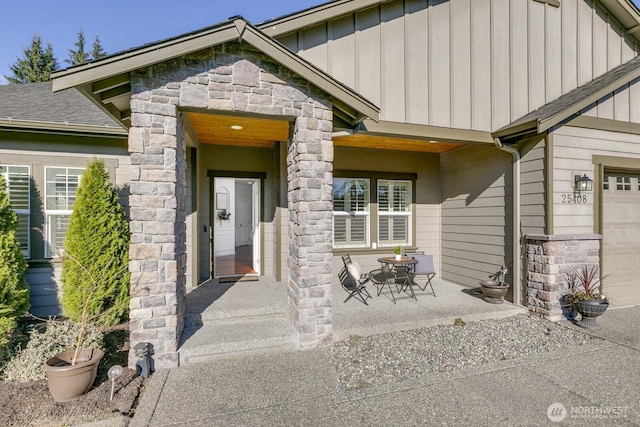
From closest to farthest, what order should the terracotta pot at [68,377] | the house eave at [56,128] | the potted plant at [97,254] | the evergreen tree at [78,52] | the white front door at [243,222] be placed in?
the terracotta pot at [68,377] < the potted plant at [97,254] < the house eave at [56,128] < the white front door at [243,222] < the evergreen tree at [78,52]

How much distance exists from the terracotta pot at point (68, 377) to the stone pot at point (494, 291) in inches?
216

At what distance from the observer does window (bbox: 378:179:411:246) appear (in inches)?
277

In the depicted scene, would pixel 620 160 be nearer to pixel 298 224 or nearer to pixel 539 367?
pixel 539 367

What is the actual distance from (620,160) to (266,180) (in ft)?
20.6

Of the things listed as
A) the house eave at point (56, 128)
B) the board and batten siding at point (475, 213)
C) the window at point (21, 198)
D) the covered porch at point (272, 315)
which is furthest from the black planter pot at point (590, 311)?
the window at point (21, 198)

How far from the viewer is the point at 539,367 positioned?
11.6 ft

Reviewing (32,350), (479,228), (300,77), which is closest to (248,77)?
(300,77)

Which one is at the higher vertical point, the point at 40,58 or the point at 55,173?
the point at 40,58

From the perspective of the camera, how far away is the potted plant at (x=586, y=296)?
4586 mm

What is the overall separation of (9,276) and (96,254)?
924 millimetres

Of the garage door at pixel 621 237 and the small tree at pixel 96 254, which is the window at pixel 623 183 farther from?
the small tree at pixel 96 254

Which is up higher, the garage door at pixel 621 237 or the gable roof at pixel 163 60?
the gable roof at pixel 163 60

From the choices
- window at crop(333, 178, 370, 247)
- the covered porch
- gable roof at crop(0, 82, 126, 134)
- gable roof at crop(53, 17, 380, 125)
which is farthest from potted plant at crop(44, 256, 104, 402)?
window at crop(333, 178, 370, 247)

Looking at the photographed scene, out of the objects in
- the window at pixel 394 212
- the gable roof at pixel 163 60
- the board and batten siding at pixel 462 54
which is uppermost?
the board and batten siding at pixel 462 54
